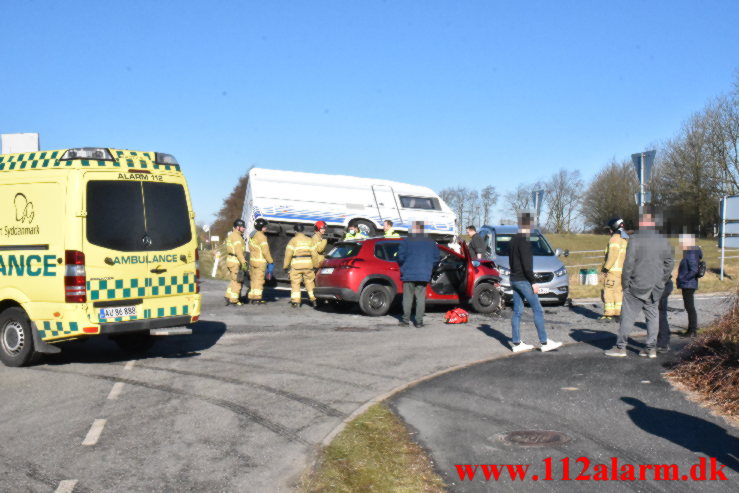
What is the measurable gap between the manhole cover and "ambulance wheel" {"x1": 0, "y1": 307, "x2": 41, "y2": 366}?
6020 millimetres

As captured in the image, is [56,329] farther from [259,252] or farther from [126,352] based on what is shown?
[259,252]

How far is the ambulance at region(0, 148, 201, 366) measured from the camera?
Result: 8383 mm

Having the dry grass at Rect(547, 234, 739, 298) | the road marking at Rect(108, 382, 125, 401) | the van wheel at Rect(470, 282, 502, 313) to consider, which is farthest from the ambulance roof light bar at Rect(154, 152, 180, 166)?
the van wheel at Rect(470, 282, 502, 313)

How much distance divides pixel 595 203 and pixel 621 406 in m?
52.7

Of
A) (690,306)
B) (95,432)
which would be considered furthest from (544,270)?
(95,432)

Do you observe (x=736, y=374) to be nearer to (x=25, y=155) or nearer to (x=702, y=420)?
(x=702, y=420)

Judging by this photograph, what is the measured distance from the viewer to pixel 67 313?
8367 millimetres

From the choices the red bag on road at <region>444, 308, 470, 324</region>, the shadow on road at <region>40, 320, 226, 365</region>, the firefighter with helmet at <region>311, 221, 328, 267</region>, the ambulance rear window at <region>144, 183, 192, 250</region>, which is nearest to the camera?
the ambulance rear window at <region>144, 183, 192, 250</region>

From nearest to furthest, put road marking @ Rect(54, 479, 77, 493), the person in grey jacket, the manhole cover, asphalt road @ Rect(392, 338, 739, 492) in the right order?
road marking @ Rect(54, 479, 77, 493) → asphalt road @ Rect(392, 338, 739, 492) → the manhole cover → the person in grey jacket

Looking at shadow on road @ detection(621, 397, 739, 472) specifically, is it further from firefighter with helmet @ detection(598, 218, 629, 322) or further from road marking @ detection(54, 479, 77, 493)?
firefighter with helmet @ detection(598, 218, 629, 322)

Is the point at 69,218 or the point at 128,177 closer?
the point at 69,218

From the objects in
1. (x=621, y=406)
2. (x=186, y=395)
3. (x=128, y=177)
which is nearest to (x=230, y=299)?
(x=128, y=177)

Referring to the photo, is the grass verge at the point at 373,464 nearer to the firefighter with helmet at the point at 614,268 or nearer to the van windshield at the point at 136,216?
the van windshield at the point at 136,216

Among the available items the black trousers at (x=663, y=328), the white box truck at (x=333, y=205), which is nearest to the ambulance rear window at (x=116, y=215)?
the black trousers at (x=663, y=328)
